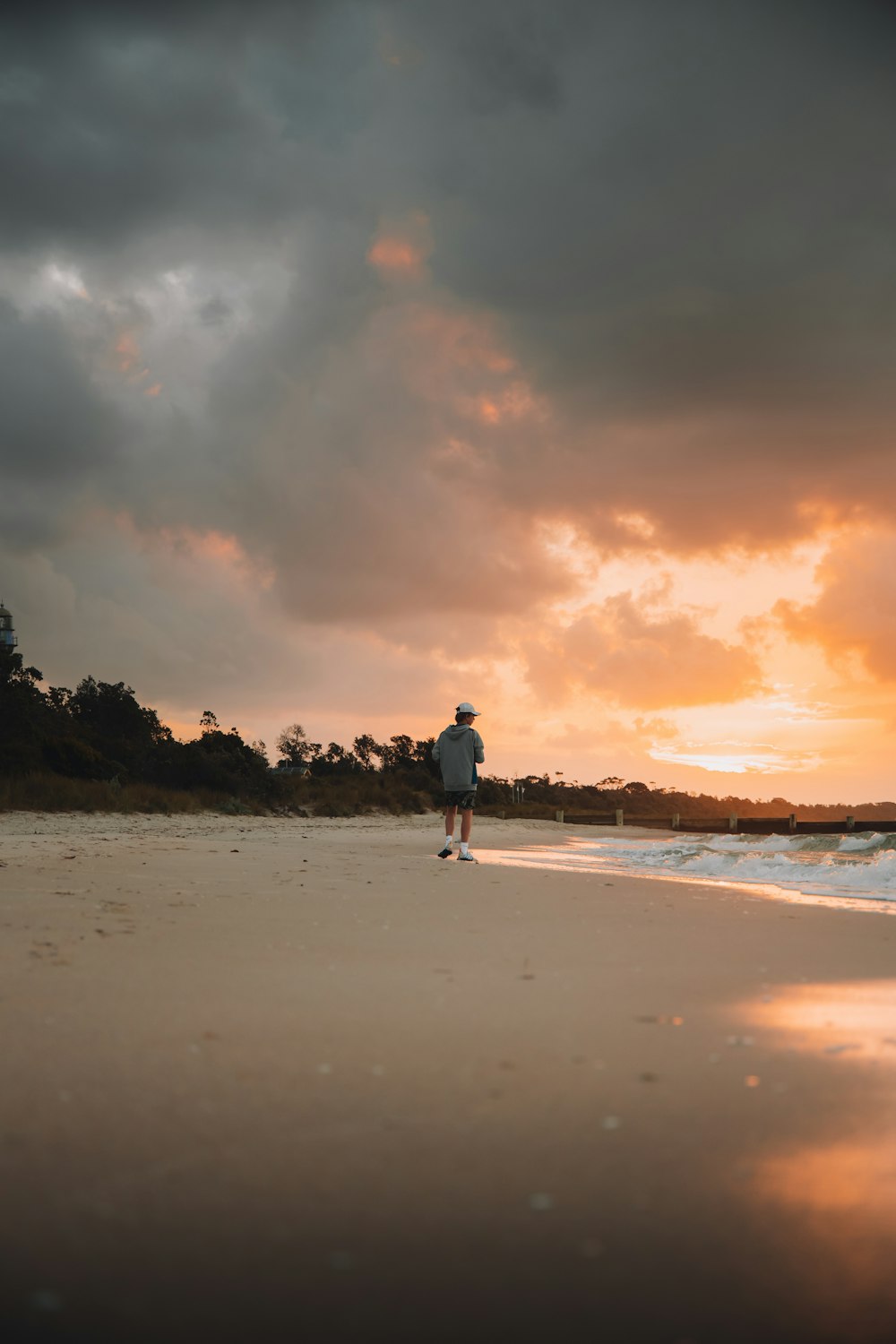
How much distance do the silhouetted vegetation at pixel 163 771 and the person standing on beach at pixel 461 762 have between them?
1035cm

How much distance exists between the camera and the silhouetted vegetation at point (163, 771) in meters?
20.5

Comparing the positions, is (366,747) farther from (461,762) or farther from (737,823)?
(461,762)

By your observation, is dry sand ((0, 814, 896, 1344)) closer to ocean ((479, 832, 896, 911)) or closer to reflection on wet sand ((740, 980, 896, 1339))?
reflection on wet sand ((740, 980, 896, 1339))

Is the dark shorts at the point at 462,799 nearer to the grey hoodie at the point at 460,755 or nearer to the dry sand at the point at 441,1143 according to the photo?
the grey hoodie at the point at 460,755

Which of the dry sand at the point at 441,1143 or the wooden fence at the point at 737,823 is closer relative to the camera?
the dry sand at the point at 441,1143

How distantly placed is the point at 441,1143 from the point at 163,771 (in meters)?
27.1

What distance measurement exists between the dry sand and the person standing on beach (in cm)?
665

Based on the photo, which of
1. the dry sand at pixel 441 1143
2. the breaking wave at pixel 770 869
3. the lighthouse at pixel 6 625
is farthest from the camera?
the lighthouse at pixel 6 625

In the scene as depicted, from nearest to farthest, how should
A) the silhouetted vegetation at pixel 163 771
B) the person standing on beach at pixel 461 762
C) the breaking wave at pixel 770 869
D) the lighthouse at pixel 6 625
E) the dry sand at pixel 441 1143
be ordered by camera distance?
1. the dry sand at pixel 441 1143
2. the breaking wave at pixel 770 869
3. the person standing on beach at pixel 461 762
4. the silhouetted vegetation at pixel 163 771
5. the lighthouse at pixel 6 625

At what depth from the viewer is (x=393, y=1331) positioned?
1.22 metres

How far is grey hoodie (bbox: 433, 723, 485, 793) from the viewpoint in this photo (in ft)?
34.9

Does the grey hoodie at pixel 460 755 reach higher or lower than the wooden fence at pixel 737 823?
higher

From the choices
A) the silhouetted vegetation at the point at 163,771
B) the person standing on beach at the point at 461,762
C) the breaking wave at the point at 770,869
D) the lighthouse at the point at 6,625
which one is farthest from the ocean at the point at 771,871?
the lighthouse at the point at 6,625

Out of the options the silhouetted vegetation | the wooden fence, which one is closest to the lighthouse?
the silhouetted vegetation
